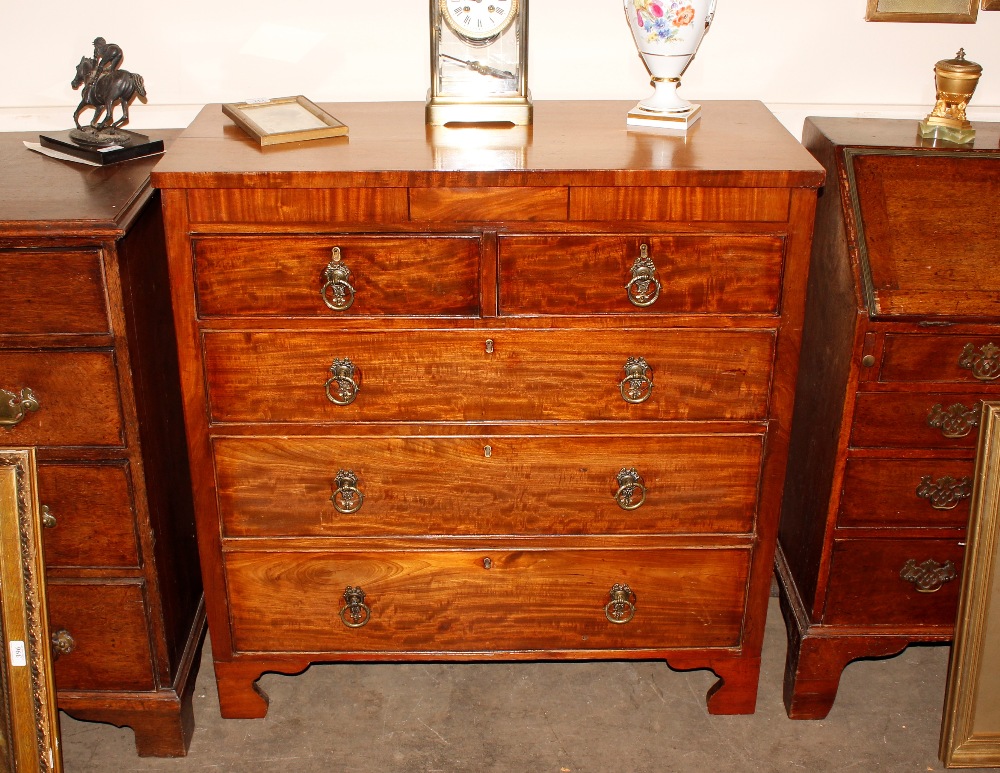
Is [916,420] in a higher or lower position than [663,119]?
lower

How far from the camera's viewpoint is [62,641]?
2.11 m

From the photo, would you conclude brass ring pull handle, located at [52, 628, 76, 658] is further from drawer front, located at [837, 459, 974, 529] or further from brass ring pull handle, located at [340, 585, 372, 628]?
drawer front, located at [837, 459, 974, 529]

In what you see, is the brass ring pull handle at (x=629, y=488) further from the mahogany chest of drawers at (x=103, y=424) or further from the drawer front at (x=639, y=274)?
the mahogany chest of drawers at (x=103, y=424)

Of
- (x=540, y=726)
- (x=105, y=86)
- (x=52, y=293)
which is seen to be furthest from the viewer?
(x=540, y=726)

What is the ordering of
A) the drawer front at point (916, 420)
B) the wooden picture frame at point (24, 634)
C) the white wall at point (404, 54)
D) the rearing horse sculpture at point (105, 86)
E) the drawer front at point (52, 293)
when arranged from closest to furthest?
the drawer front at point (52, 293)
the wooden picture frame at point (24, 634)
the drawer front at point (916, 420)
the rearing horse sculpture at point (105, 86)
the white wall at point (404, 54)

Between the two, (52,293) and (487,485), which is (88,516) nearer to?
(52,293)

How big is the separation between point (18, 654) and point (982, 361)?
1910 mm

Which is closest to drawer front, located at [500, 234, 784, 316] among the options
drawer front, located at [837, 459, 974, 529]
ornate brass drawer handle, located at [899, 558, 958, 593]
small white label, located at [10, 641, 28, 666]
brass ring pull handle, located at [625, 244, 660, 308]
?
brass ring pull handle, located at [625, 244, 660, 308]

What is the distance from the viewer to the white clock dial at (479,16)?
6.77ft

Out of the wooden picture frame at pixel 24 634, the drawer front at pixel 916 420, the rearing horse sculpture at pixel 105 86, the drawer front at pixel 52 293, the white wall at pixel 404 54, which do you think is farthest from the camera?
the white wall at pixel 404 54

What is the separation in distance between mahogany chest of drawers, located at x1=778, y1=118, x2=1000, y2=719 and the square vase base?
0.99 ft

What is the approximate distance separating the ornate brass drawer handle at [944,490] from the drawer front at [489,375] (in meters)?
0.39

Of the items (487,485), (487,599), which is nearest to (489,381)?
(487,485)

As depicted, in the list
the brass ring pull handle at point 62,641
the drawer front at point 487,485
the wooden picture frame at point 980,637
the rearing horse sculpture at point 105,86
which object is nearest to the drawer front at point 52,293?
the drawer front at point 487,485
